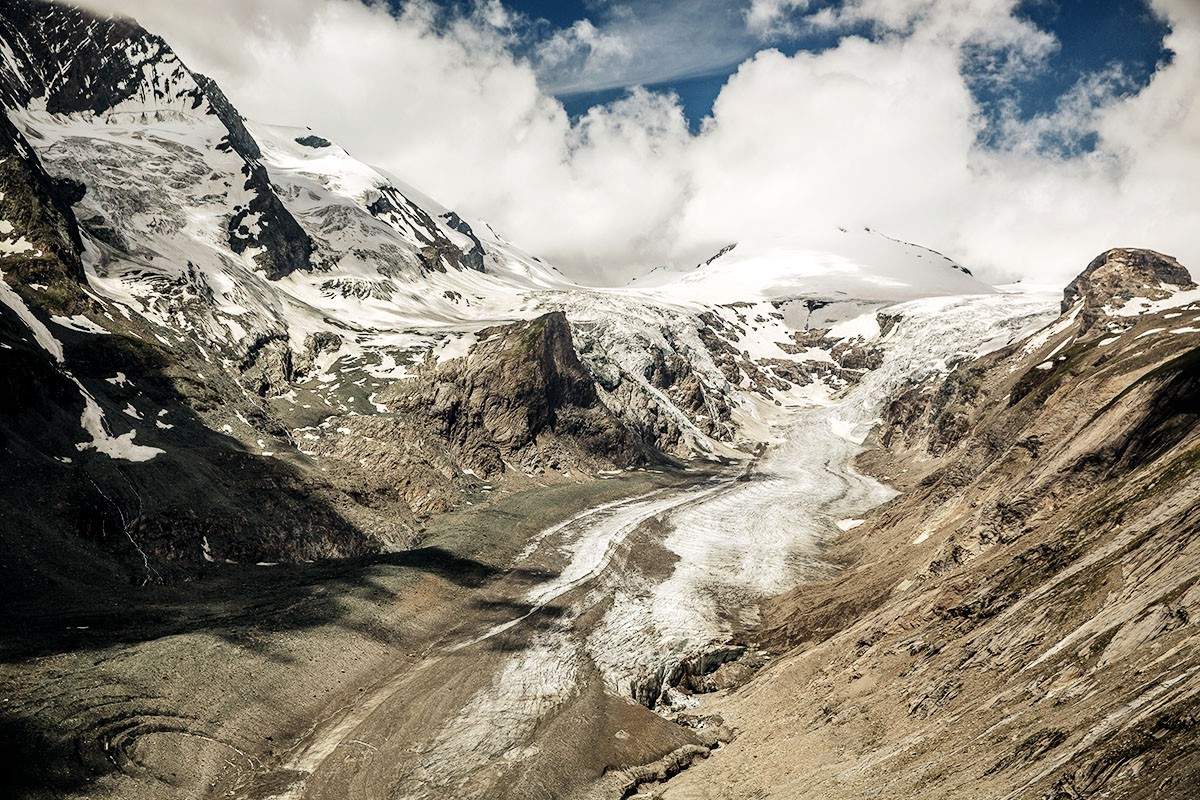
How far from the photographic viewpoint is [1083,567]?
1003 inches

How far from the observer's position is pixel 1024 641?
24078mm

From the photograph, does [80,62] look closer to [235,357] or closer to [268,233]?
[268,233]

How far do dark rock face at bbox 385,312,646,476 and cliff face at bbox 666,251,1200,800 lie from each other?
2147 inches

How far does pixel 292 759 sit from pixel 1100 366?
237 feet

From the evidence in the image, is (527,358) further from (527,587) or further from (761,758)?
(761,758)

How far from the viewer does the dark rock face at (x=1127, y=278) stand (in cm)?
10956

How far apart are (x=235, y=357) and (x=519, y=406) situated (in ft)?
118

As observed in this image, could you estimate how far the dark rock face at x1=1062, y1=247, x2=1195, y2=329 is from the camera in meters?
110

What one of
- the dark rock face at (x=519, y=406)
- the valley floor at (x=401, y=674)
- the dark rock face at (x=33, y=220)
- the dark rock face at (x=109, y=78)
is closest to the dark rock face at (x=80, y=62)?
the dark rock face at (x=109, y=78)

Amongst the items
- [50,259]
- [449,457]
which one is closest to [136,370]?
[50,259]

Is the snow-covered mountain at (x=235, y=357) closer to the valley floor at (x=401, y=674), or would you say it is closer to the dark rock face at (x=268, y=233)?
the dark rock face at (x=268, y=233)

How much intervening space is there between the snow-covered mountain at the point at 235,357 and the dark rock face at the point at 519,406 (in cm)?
33

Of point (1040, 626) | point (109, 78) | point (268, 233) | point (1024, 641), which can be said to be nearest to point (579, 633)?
point (1024, 641)

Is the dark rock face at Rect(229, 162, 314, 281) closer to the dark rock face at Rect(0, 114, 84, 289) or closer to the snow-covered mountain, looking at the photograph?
the snow-covered mountain
